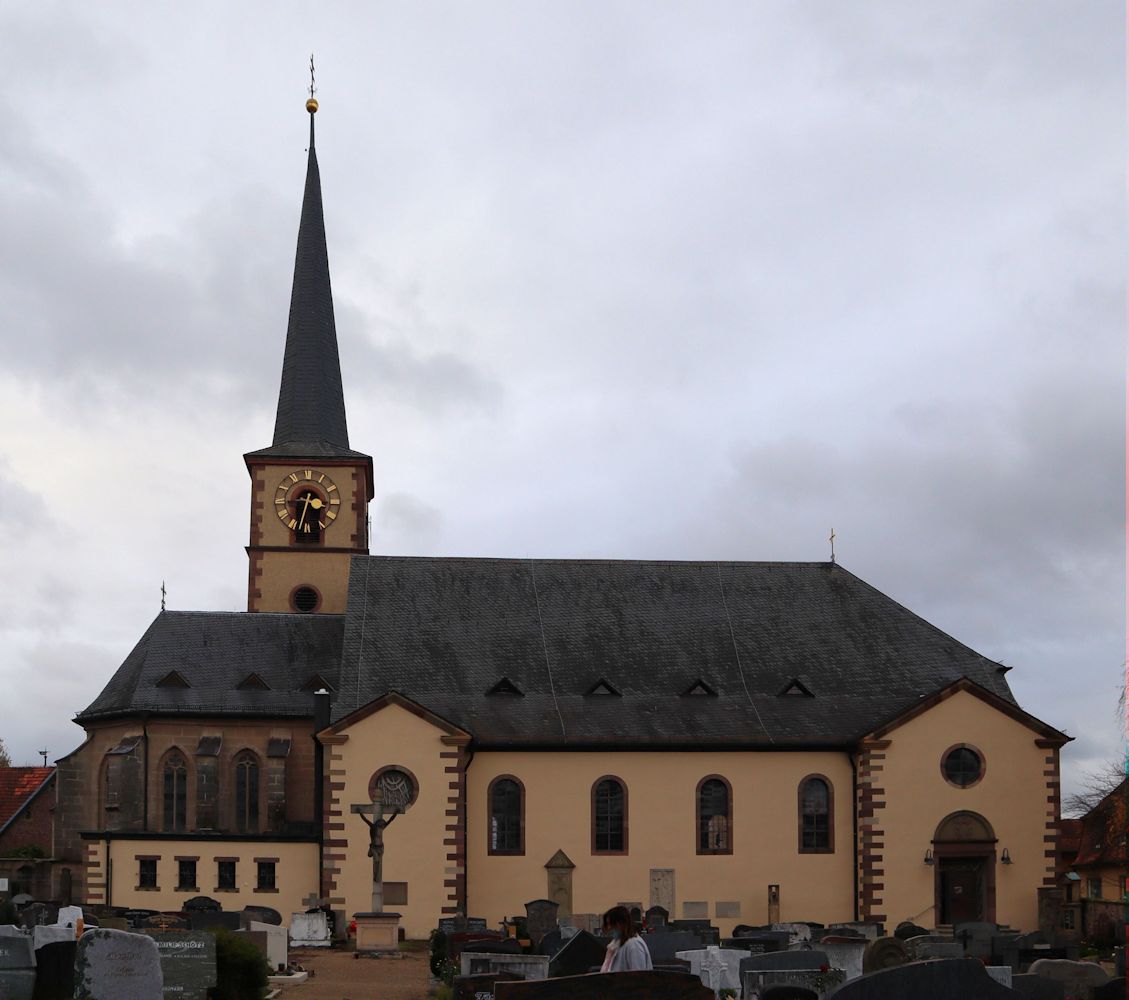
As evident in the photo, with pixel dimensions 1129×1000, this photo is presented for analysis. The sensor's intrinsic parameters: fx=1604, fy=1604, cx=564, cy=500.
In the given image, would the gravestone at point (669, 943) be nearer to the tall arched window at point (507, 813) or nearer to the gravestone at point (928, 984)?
the gravestone at point (928, 984)

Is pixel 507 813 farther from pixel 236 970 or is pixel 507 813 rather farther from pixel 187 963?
pixel 187 963

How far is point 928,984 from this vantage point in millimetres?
12008

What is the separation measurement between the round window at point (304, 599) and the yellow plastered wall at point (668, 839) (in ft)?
42.1

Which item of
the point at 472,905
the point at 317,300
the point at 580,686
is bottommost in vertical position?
the point at 472,905

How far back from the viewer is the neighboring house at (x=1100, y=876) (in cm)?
3862

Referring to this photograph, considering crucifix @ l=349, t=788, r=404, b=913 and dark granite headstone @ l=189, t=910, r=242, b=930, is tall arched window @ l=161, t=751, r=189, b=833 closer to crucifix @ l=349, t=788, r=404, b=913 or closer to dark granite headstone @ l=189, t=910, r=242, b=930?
crucifix @ l=349, t=788, r=404, b=913

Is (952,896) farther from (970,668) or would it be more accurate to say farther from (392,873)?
(392,873)

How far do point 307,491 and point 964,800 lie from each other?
23.4 meters

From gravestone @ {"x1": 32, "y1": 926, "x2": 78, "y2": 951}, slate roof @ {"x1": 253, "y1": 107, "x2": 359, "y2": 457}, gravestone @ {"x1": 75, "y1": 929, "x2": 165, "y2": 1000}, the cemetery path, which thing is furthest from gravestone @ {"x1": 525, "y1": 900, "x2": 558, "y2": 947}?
slate roof @ {"x1": 253, "y1": 107, "x2": 359, "y2": 457}

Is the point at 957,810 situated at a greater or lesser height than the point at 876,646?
lesser

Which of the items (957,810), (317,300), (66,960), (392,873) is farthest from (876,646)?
(66,960)

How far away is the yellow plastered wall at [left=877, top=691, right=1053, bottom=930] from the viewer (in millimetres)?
40094

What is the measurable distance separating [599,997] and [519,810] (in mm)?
29100

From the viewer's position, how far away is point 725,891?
132ft
